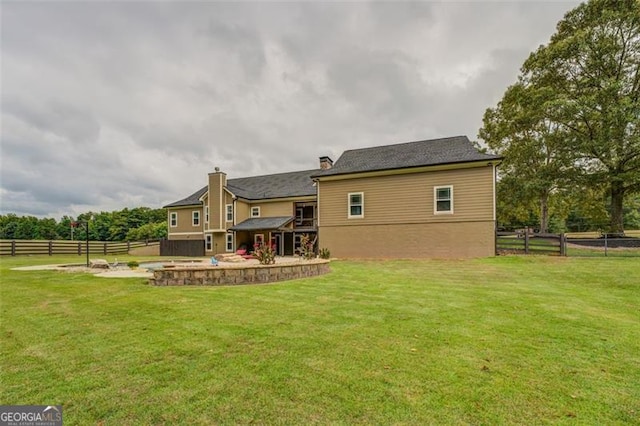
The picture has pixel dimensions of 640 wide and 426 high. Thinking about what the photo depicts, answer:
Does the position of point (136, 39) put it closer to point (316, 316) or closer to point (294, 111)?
point (294, 111)

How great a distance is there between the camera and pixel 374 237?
1711 cm

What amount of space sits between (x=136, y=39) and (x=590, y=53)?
2485 cm

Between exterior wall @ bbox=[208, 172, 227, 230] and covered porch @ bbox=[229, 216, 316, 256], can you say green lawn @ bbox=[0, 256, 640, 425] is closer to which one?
covered porch @ bbox=[229, 216, 316, 256]

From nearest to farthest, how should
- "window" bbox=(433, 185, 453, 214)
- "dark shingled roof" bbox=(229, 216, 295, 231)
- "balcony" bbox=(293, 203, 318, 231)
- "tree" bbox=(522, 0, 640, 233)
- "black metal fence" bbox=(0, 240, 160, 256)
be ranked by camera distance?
"window" bbox=(433, 185, 453, 214) < "tree" bbox=(522, 0, 640, 233) < "black metal fence" bbox=(0, 240, 160, 256) < "dark shingled roof" bbox=(229, 216, 295, 231) < "balcony" bbox=(293, 203, 318, 231)

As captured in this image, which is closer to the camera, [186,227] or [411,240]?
[411,240]

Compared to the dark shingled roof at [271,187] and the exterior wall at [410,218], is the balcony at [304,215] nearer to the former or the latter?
the dark shingled roof at [271,187]

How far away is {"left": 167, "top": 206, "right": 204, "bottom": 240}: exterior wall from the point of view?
1077 inches

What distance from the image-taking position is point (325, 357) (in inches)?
132

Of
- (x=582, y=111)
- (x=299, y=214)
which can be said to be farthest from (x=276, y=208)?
Answer: (x=582, y=111)

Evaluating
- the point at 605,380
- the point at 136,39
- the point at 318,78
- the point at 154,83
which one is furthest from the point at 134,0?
the point at 605,380

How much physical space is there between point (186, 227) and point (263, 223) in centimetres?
934

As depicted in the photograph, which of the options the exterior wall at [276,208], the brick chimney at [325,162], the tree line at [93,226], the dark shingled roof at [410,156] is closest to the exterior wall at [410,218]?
the dark shingled roof at [410,156]

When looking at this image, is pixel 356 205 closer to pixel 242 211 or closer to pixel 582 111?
pixel 242 211

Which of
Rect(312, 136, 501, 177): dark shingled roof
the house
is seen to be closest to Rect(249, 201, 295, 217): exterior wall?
the house
